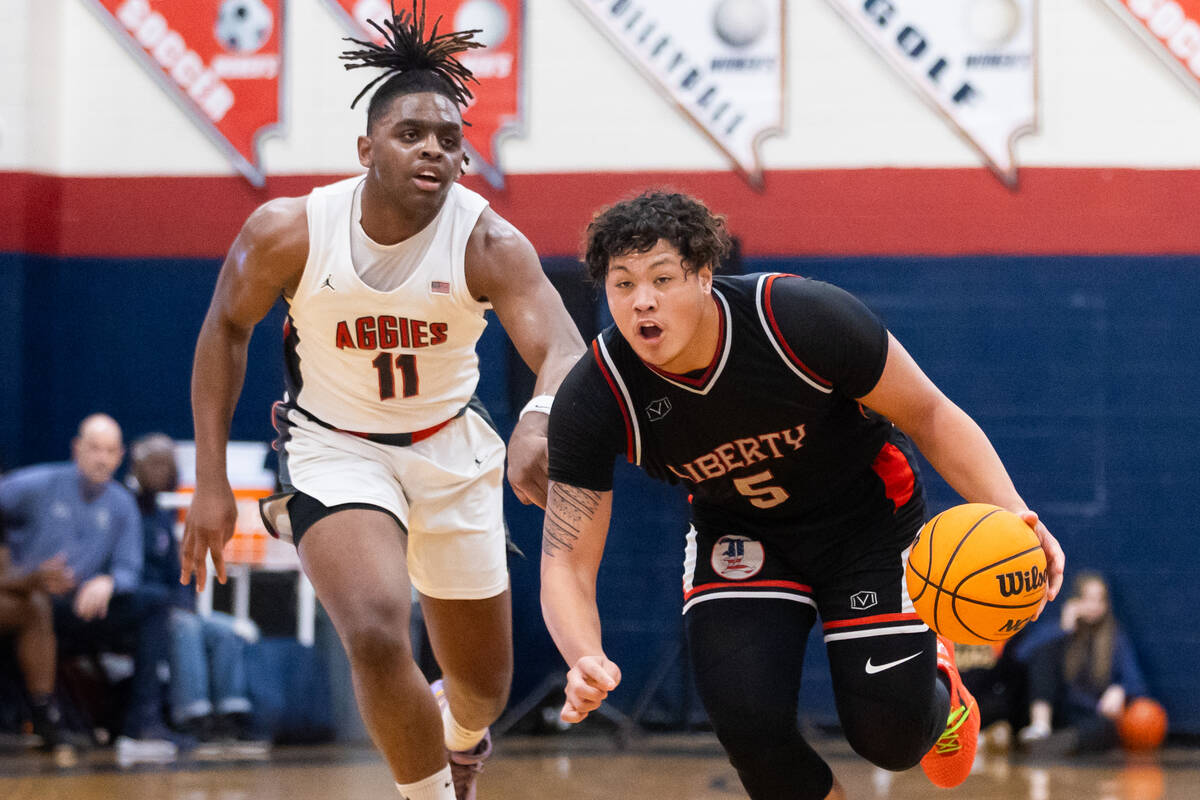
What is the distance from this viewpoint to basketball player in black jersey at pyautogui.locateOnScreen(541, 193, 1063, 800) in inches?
117

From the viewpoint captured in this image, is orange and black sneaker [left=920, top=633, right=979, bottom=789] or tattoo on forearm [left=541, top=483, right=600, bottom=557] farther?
orange and black sneaker [left=920, top=633, right=979, bottom=789]

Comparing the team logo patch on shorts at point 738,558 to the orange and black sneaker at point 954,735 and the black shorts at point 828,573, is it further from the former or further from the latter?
the orange and black sneaker at point 954,735

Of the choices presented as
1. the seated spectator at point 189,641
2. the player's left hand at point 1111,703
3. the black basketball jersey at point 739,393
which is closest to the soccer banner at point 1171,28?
the player's left hand at point 1111,703

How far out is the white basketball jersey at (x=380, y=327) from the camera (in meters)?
3.69

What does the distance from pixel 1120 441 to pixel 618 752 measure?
3159mm

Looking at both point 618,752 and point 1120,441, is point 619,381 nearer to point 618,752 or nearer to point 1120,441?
point 618,752

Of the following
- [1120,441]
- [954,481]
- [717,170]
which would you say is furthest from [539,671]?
[954,481]

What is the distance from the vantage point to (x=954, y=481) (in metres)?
3.16

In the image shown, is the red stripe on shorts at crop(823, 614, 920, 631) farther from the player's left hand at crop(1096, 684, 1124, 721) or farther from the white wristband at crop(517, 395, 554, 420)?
the player's left hand at crop(1096, 684, 1124, 721)

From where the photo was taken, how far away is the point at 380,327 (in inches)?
147

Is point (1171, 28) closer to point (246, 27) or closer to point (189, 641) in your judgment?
point (246, 27)

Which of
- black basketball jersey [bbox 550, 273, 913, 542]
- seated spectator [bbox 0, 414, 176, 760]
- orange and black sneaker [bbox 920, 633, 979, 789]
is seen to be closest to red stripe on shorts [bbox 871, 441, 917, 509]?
black basketball jersey [bbox 550, 273, 913, 542]

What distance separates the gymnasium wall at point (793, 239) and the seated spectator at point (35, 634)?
974 millimetres

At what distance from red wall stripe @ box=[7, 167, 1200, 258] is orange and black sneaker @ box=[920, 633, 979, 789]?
4083 mm
